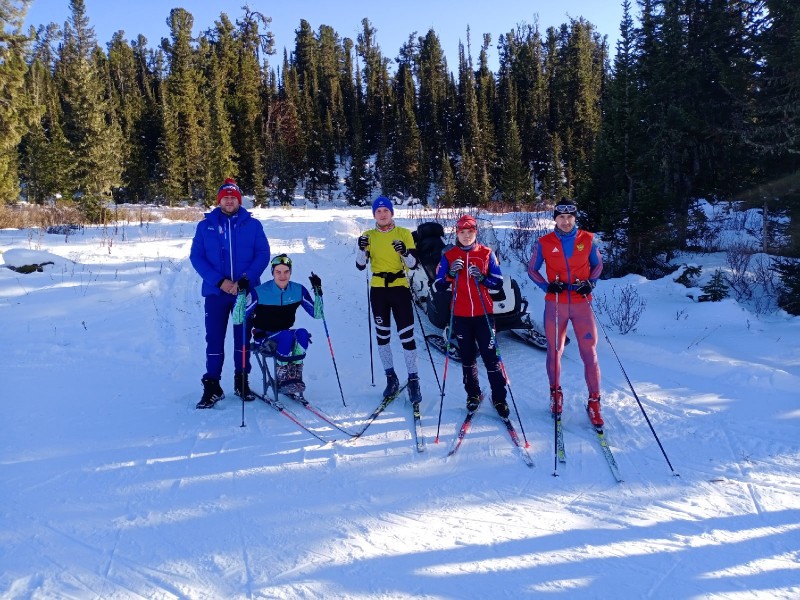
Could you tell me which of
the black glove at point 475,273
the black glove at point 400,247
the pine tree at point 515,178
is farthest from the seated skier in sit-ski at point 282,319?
the pine tree at point 515,178

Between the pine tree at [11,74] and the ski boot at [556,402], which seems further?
the pine tree at [11,74]

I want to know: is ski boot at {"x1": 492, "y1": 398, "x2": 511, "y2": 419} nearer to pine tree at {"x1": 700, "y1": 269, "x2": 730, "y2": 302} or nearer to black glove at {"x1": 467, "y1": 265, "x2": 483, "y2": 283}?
black glove at {"x1": 467, "y1": 265, "x2": 483, "y2": 283}

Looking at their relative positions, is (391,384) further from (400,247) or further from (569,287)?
(569,287)

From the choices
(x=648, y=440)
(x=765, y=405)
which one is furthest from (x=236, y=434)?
(x=765, y=405)

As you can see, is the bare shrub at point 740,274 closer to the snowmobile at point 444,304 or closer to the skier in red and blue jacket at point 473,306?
the snowmobile at point 444,304

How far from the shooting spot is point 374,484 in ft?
13.1

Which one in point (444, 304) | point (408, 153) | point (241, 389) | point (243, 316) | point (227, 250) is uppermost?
point (408, 153)

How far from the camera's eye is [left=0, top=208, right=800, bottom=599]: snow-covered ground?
2988mm

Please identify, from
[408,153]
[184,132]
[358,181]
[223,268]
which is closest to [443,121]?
[408,153]

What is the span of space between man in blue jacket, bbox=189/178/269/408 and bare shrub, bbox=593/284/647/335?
6244 mm

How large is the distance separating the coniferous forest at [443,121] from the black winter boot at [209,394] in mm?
10171

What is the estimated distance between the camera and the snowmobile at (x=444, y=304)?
A: 7.45 meters

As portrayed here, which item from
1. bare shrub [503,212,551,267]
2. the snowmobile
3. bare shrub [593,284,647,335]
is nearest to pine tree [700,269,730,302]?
bare shrub [593,284,647,335]

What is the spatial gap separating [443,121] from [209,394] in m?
58.3
